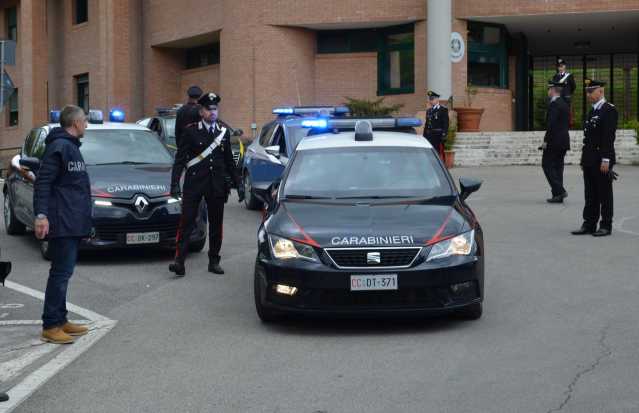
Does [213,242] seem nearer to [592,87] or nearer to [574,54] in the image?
[592,87]

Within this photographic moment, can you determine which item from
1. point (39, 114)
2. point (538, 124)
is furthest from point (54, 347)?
point (39, 114)

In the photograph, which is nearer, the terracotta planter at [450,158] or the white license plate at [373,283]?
the white license plate at [373,283]

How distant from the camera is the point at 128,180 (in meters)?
12.0

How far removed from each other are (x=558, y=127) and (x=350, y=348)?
34.5 ft

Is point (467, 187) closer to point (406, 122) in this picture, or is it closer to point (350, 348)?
point (350, 348)

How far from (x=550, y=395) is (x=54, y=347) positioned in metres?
3.67

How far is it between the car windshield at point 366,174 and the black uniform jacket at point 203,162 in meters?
1.69

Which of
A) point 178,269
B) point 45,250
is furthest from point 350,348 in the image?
point 45,250

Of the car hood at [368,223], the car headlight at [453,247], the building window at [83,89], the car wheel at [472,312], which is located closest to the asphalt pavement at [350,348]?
the car wheel at [472,312]

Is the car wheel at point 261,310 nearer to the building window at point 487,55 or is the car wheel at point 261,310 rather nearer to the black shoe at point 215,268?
the black shoe at point 215,268

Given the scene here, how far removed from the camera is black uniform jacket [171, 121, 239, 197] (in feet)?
35.8

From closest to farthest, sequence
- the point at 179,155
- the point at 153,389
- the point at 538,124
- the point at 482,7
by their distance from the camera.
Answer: the point at 153,389 < the point at 179,155 < the point at 482,7 < the point at 538,124

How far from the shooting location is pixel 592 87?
1317 centimetres

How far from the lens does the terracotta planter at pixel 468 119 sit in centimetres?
3031
